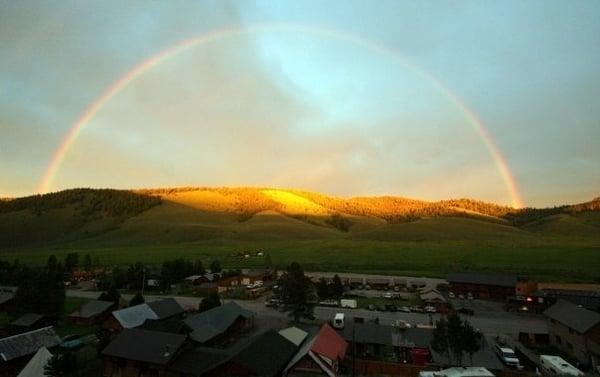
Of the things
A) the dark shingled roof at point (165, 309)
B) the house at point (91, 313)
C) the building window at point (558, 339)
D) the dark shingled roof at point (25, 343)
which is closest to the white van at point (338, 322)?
the dark shingled roof at point (165, 309)

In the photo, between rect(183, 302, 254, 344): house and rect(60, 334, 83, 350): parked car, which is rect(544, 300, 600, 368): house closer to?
rect(183, 302, 254, 344): house

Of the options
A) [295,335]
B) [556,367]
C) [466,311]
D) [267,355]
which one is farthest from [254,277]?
[556,367]

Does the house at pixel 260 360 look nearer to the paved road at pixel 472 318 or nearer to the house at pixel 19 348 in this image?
the paved road at pixel 472 318

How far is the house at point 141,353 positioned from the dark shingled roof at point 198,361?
2.44 feet

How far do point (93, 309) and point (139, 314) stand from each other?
408 inches

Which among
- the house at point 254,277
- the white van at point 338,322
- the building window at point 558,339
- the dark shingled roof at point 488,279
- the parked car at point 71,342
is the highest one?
the dark shingled roof at point 488,279

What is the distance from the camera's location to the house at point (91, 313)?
2104 inches

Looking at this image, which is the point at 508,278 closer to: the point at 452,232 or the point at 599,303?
the point at 599,303

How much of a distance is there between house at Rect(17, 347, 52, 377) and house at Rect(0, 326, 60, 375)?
5099 mm

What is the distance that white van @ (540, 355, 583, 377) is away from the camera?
31.9 meters

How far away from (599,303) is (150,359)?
52121 millimetres

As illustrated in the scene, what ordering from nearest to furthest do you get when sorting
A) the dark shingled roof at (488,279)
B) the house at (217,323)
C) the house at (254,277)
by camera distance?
the house at (217,323), the dark shingled roof at (488,279), the house at (254,277)

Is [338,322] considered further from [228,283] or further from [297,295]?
[228,283]

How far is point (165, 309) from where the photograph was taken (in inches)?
2079
